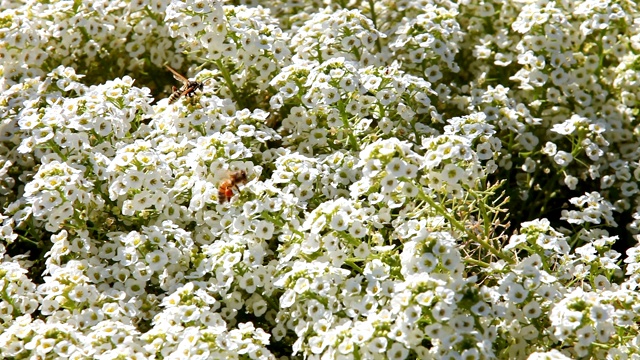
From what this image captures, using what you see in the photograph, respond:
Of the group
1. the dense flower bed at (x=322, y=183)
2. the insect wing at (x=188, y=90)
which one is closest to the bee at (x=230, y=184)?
the dense flower bed at (x=322, y=183)

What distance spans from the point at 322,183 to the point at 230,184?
652mm

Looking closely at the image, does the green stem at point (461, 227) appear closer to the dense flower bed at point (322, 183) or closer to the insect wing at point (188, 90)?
the dense flower bed at point (322, 183)

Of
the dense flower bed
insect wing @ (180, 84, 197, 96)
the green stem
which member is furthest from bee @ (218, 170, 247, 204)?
the green stem

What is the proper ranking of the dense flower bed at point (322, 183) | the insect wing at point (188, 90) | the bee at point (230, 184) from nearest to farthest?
the dense flower bed at point (322, 183)
the bee at point (230, 184)
the insect wing at point (188, 90)

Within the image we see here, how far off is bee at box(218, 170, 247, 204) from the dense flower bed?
27 millimetres

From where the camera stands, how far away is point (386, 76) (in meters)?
4.95

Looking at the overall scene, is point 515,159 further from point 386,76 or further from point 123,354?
point 123,354

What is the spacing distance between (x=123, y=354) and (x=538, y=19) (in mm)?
3517

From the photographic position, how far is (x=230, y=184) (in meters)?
4.33

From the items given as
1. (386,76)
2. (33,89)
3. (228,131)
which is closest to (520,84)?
(386,76)

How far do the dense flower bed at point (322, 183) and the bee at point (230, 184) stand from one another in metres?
0.03

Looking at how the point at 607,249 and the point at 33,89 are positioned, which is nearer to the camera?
the point at 607,249

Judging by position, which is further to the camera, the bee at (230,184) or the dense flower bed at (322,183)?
the bee at (230,184)

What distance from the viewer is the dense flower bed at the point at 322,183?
387 cm
